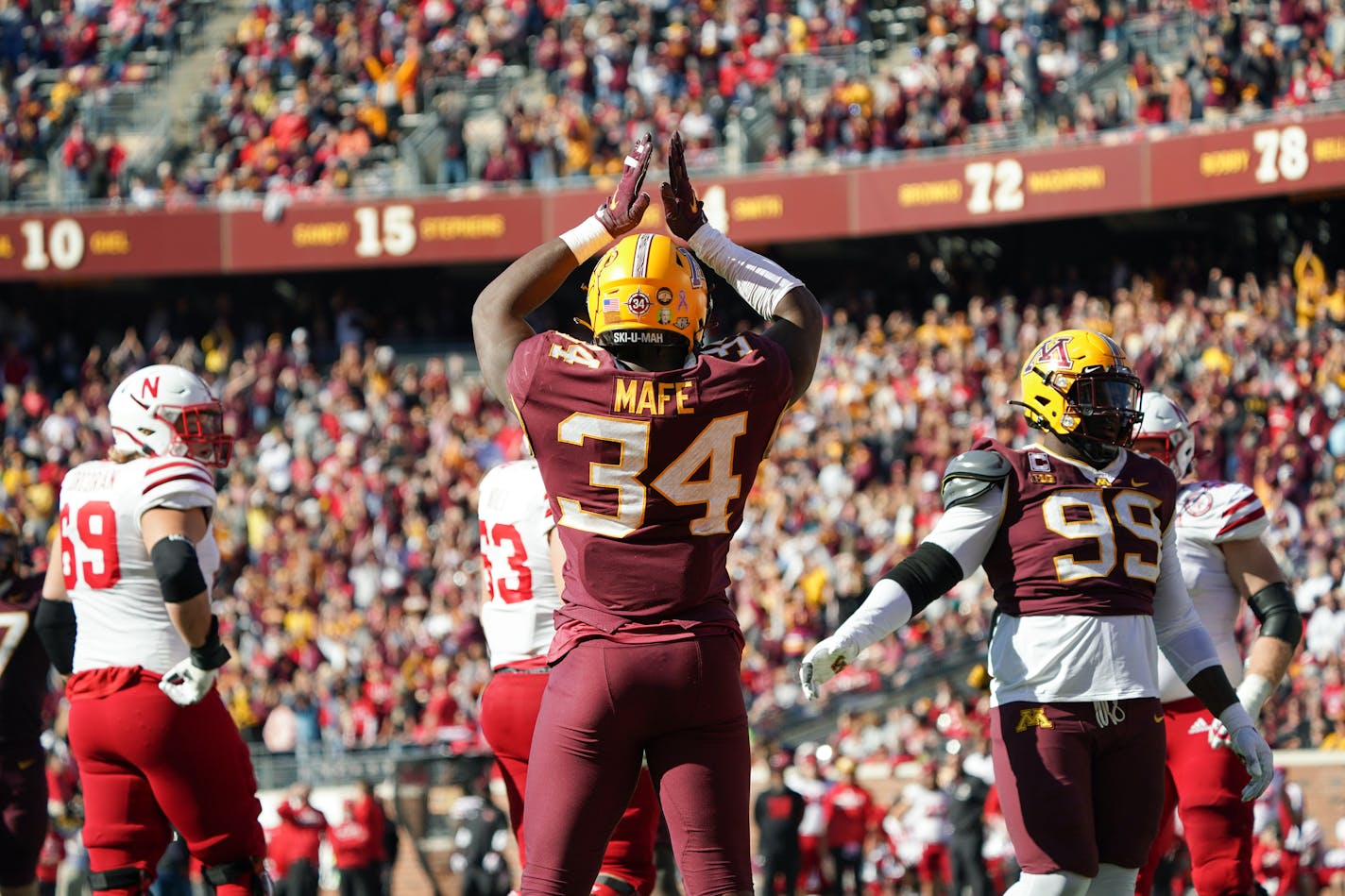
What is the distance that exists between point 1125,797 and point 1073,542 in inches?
30.3

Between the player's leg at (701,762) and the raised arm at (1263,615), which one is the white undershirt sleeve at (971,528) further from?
the raised arm at (1263,615)

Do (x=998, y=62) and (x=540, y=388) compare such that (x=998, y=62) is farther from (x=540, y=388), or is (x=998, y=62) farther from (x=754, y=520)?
(x=540, y=388)

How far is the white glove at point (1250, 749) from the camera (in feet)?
19.7

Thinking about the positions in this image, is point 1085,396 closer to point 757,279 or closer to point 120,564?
point 757,279

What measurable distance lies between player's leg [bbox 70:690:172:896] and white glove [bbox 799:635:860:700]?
7.99ft

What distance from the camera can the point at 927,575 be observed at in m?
5.89

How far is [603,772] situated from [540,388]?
0.98 meters

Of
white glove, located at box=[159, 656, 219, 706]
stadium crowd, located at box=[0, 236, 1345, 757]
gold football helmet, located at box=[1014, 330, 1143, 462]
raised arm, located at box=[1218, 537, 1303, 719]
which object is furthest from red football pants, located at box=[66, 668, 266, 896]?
stadium crowd, located at box=[0, 236, 1345, 757]

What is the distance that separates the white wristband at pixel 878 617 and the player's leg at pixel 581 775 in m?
0.84

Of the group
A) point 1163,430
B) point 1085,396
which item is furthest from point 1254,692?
point 1085,396

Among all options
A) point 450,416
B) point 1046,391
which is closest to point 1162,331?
point 450,416

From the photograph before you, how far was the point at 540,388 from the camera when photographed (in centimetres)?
505

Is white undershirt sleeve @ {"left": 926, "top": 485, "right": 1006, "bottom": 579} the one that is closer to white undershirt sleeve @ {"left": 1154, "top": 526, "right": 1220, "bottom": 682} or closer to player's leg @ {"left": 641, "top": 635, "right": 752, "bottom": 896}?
white undershirt sleeve @ {"left": 1154, "top": 526, "right": 1220, "bottom": 682}

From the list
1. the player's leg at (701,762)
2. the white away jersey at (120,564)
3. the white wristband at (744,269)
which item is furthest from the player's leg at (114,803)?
the white wristband at (744,269)
